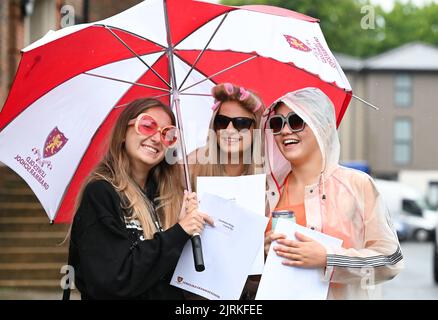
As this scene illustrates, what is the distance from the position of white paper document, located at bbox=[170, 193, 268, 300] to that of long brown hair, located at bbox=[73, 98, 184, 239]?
0.21 m

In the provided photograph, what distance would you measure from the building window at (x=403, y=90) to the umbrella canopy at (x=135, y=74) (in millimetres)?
45356

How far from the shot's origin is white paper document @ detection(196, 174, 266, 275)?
3.37 m

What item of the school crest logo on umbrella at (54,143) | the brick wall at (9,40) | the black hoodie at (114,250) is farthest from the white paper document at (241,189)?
the brick wall at (9,40)

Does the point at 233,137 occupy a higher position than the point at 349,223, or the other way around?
the point at 233,137

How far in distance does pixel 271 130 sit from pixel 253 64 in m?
0.95

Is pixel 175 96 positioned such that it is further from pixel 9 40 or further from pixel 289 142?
pixel 9 40

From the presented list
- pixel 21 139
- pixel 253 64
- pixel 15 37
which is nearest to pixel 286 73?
pixel 253 64

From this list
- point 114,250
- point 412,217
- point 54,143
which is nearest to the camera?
point 114,250

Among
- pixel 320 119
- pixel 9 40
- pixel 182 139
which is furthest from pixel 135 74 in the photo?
pixel 9 40

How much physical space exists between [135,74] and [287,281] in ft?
5.06

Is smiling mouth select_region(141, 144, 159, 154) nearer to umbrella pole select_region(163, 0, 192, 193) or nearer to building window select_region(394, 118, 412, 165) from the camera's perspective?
umbrella pole select_region(163, 0, 192, 193)

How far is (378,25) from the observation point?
189 ft

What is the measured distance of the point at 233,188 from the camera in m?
3.40

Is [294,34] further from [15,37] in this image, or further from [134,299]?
[15,37]
